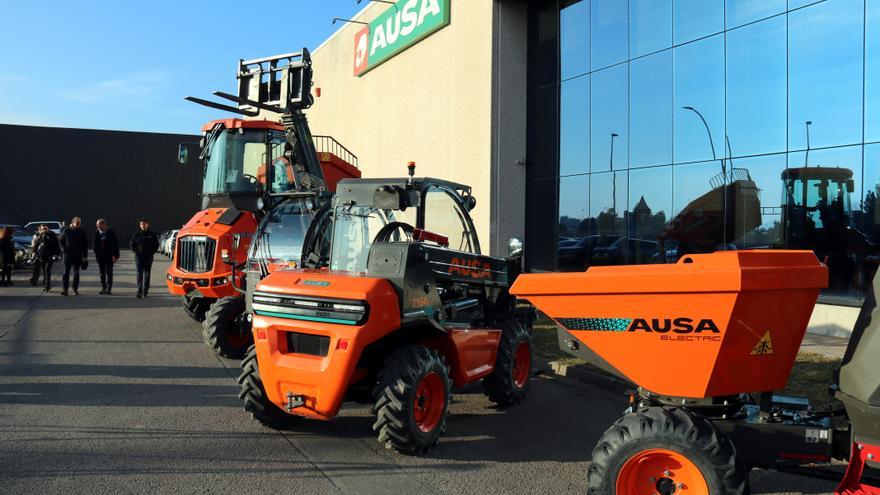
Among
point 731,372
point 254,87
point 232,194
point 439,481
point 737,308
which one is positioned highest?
point 254,87

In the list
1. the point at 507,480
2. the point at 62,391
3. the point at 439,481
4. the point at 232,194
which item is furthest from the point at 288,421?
the point at 232,194

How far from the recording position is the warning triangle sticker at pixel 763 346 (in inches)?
149

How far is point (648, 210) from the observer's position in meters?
13.8

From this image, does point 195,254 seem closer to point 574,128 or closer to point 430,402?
point 430,402

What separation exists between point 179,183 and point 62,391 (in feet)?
140

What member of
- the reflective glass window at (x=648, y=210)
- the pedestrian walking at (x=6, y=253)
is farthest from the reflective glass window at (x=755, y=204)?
the pedestrian walking at (x=6, y=253)

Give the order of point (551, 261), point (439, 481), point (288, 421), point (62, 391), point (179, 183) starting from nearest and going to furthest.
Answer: point (439, 481), point (288, 421), point (62, 391), point (551, 261), point (179, 183)

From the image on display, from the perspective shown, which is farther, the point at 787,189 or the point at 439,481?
the point at 787,189

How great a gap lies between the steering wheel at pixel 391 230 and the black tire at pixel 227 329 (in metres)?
3.31

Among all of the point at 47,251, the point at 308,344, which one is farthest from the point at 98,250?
the point at 308,344

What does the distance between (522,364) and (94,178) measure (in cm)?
4531

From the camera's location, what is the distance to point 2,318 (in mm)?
11938

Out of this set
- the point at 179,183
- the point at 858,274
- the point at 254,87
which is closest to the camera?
the point at 858,274

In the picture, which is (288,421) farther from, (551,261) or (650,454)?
(551,261)
